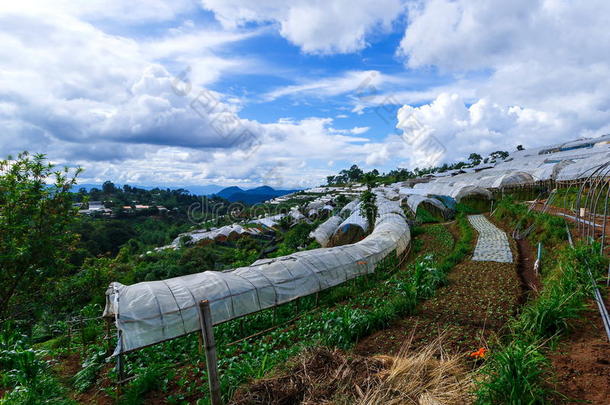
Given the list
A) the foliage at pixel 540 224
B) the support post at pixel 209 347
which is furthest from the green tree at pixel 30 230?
A: the foliage at pixel 540 224

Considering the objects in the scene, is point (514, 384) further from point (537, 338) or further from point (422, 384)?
point (537, 338)

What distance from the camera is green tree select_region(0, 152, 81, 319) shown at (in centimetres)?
680

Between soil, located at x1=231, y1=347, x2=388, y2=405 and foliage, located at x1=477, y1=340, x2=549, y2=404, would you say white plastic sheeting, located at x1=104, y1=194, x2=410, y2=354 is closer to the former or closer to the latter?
soil, located at x1=231, y1=347, x2=388, y2=405

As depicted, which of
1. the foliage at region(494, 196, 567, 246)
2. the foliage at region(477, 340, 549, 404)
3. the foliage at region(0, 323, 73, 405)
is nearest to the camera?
the foliage at region(477, 340, 549, 404)

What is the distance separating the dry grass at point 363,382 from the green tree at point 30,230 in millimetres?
6211

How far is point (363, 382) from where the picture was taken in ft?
12.0

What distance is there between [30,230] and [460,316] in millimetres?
9254

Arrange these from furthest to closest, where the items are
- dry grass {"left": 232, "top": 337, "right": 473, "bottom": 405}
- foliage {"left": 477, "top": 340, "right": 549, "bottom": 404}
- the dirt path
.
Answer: the dirt path → dry grass {"left": 232, "top": 337, "right": 473, "bottom": 405} → foliage {"left": 477, "top": 340, "right": 549, "bottom": 404}

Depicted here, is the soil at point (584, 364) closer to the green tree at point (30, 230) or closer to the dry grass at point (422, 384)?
the dry grass at point (422, 384)

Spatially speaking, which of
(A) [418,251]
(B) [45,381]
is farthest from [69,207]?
Answer: (A) [418,251]

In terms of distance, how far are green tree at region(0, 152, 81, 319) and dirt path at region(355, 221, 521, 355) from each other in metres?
7.19

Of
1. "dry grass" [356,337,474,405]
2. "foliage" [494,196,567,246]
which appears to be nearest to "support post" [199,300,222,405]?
"dry grass" [356,337,474,405]

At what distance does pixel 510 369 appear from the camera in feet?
9.26

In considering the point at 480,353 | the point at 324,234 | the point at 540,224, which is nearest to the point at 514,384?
the point at 480,353
